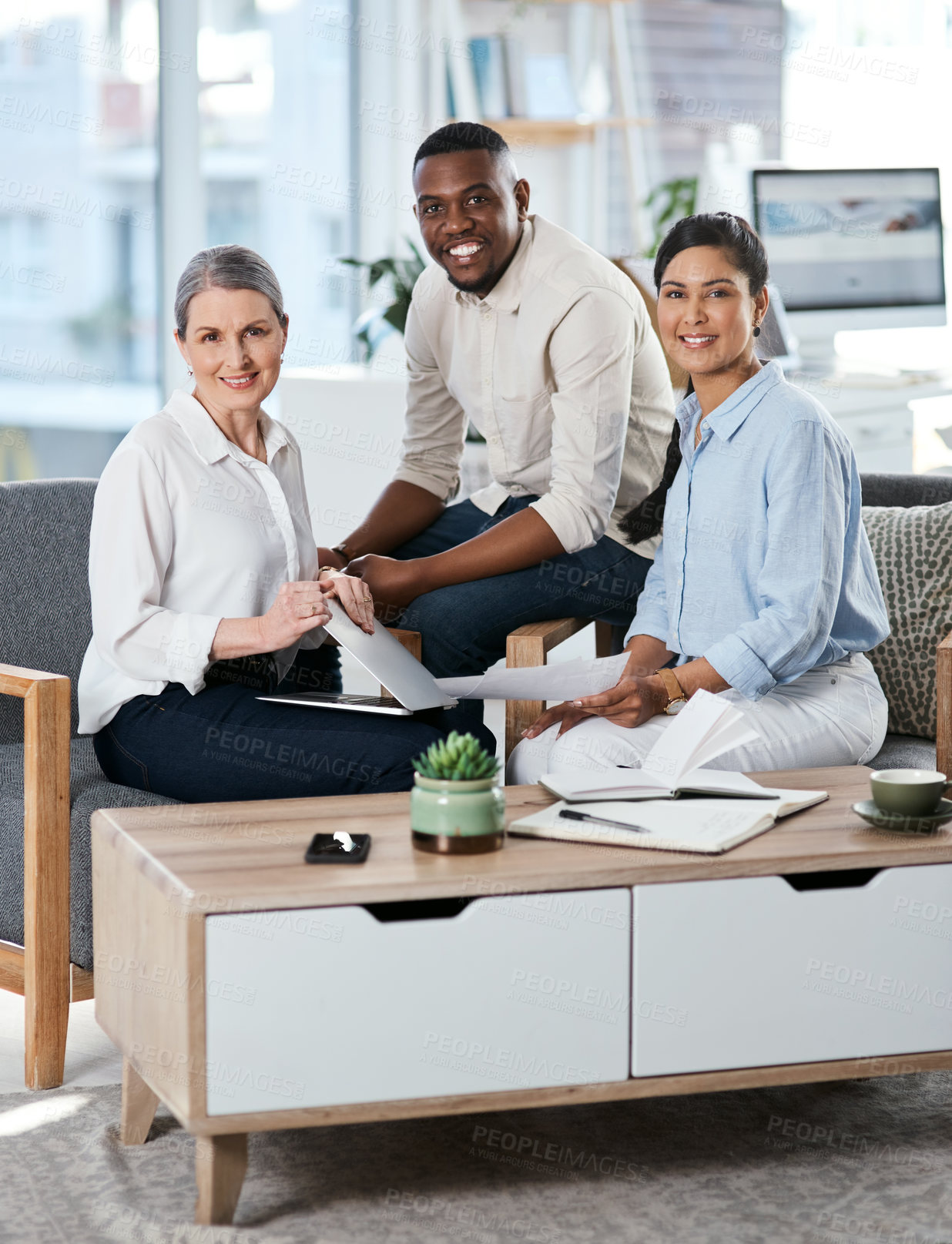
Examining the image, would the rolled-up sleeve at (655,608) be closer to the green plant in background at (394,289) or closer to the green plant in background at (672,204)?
the green plant in background at (394,289)

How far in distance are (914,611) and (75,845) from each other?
1.37 m

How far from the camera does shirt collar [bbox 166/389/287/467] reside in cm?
220

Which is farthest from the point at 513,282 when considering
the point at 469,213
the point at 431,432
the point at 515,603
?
the point at 515,603

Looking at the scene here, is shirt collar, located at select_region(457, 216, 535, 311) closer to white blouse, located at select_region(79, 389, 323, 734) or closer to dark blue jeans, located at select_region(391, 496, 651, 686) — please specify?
dark blue jeans, located at select_region(391, 496, 651, 686)

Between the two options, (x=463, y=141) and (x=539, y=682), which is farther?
(x=463, y=141)

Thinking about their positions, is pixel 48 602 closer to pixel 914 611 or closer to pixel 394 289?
pixel 914 611

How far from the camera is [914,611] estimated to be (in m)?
2.45

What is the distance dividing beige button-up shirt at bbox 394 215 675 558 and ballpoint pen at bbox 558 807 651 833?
2.75 ft

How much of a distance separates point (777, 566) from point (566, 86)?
3.49 meters

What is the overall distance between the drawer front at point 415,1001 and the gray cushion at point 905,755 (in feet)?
2.52

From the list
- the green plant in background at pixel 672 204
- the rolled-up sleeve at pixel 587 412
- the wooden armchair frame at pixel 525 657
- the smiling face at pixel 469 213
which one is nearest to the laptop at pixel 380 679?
the wooden armchair frame at pixel 525 657

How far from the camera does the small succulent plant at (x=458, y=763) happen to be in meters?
1.66

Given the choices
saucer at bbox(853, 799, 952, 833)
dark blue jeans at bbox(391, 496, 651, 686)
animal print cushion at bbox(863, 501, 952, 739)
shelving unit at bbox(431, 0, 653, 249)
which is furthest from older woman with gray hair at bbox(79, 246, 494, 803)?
shelving unit at bbox(431, 0, 653, 249)

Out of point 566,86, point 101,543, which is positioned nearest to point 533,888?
point 101,543
